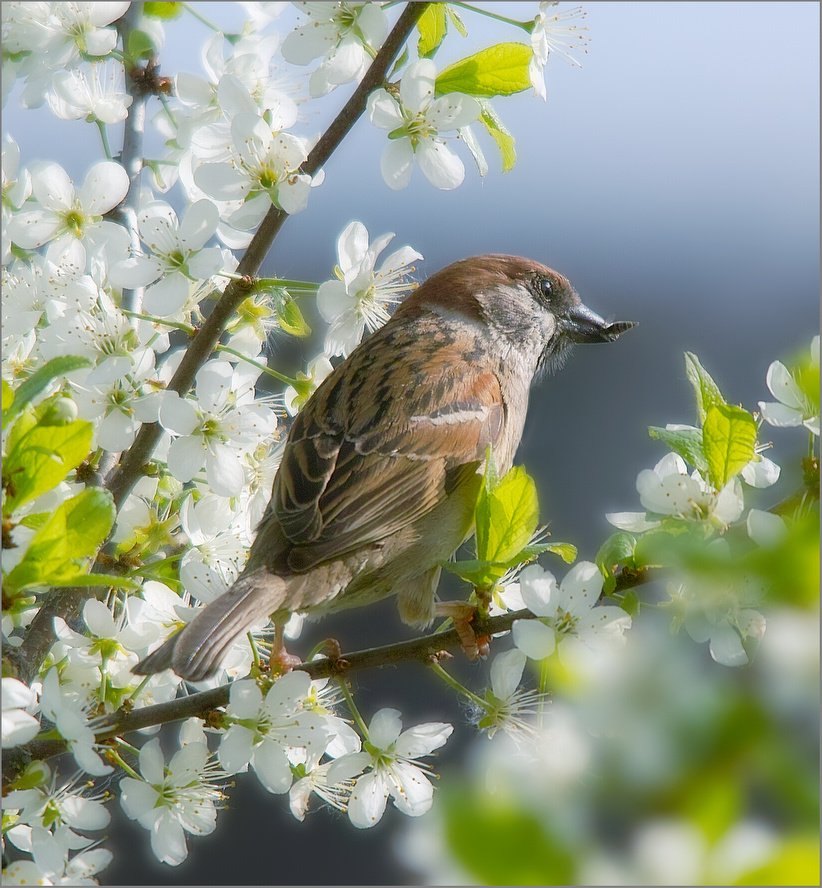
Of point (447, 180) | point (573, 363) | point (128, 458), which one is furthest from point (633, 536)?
point (573, 363)

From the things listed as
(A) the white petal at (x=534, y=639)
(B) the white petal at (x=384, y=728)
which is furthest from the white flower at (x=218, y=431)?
(A) the white petal at (x=534, y=639)

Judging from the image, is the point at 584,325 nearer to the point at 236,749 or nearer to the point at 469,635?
the point at 469,635

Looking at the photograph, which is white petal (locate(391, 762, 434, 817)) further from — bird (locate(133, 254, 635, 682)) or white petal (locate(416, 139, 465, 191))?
white petal (locate(416, 139, 465, 191))

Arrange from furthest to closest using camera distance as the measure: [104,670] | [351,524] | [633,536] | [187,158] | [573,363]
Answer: [573,363]
[351,524]
[187,158]
[104,670]
[633,536]

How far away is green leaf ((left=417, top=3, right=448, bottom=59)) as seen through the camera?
1.38 metres

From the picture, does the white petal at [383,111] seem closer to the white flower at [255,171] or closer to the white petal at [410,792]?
the white flower at [255,171]

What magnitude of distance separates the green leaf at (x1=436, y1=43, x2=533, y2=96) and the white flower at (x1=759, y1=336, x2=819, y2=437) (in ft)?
1.80

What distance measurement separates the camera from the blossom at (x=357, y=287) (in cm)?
148

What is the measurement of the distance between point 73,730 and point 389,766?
465mm

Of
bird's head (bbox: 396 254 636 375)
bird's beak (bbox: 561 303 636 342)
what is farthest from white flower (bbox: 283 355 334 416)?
bird's beak (bbox: 561 303 636 342)

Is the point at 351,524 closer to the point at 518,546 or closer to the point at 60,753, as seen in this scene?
the point at 518,546

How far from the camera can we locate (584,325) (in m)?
2.50

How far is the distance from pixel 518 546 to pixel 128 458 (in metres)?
0.62

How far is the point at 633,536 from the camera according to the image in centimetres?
123
